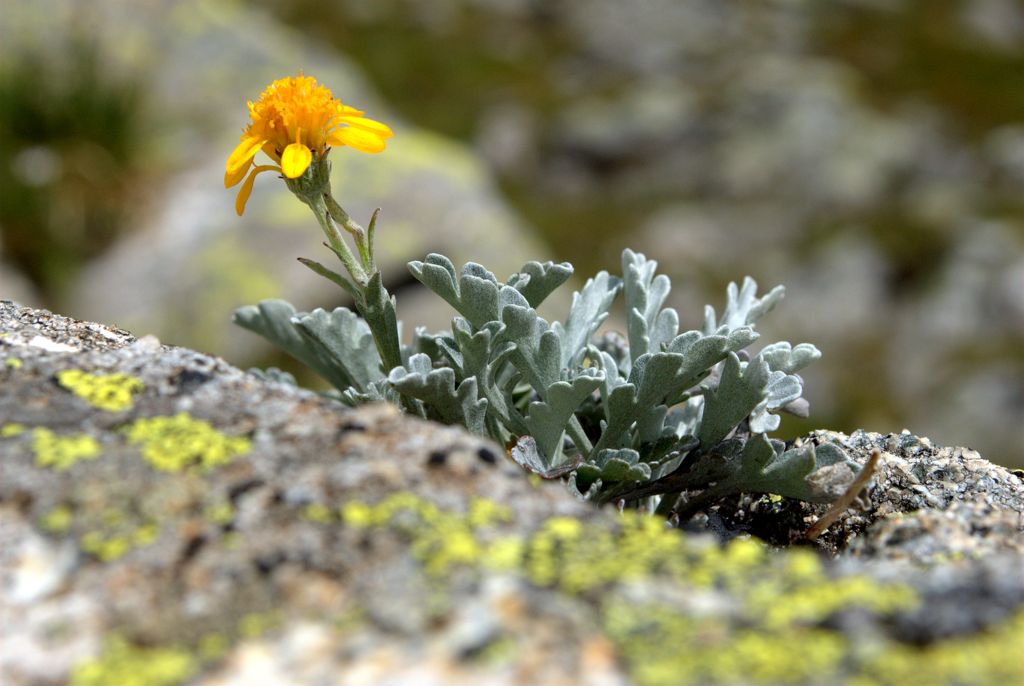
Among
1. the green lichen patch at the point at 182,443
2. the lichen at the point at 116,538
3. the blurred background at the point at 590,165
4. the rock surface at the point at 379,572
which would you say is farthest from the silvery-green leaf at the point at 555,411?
the blurred background at the point at 590,165

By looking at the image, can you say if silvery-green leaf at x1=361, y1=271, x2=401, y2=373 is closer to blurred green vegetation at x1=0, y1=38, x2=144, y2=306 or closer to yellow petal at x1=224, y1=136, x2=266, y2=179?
yellow petal at x1=224, y1=136, x2=266, y2=179

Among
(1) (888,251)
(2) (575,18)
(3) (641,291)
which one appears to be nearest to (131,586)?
(3) (641,291)

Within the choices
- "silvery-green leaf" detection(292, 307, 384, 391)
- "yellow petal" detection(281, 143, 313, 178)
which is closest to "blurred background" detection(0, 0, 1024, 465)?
"silvery-green leaf" detection(292, 307, 384, 391)

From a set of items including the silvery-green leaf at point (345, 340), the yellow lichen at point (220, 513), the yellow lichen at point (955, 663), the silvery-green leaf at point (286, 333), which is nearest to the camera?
the yellow lichen at point (955, 663)

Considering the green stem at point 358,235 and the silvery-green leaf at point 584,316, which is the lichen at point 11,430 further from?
the silvery-green leaf at point 584,316

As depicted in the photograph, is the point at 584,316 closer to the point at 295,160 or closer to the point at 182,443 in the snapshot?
the point at 295,160

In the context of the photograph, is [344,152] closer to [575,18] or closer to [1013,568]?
[1013,568]
